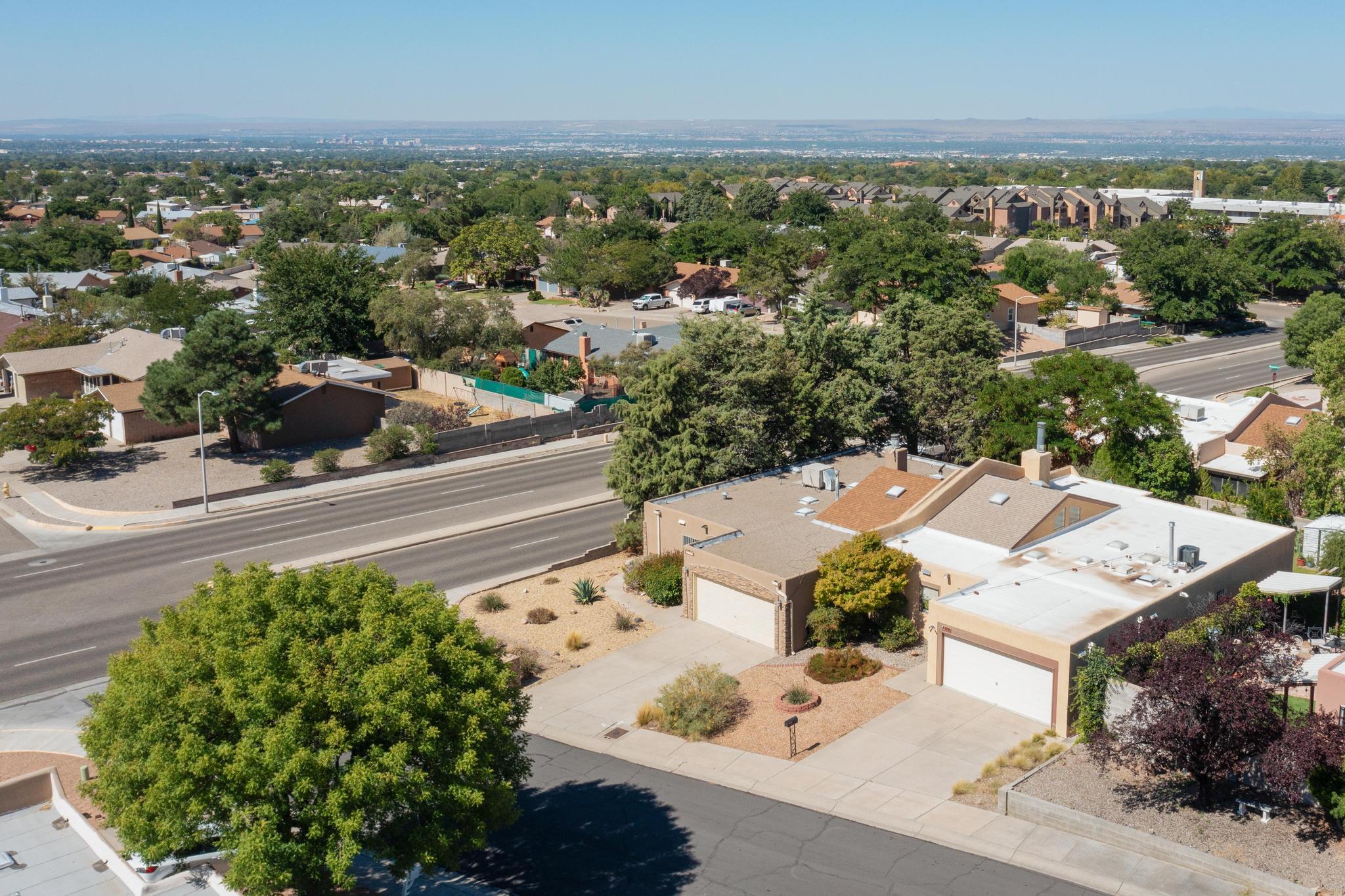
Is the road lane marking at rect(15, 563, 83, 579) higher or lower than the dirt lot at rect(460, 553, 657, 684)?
lower

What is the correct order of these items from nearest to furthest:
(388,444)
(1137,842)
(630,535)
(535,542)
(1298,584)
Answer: (1137,842) < (1298,584) < (630,535) < (535,542) < (388,444)

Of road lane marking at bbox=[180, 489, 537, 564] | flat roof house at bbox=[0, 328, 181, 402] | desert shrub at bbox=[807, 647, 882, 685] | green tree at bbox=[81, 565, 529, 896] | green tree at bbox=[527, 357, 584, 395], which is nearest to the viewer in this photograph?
green tree at bbox=[81, 565, 529, 896]

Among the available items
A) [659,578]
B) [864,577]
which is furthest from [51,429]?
[864,577]

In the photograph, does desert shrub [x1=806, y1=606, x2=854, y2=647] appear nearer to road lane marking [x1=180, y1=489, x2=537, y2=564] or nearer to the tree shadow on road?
the tree shadow on road

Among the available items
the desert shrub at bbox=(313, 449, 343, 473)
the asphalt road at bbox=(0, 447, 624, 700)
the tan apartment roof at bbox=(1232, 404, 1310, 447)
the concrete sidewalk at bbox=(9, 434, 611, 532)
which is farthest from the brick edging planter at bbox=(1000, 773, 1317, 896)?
the desert shrub at bbox=(313, 449, 343, 473)

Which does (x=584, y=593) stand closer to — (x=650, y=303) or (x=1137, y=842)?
(x=1137, y=842)
